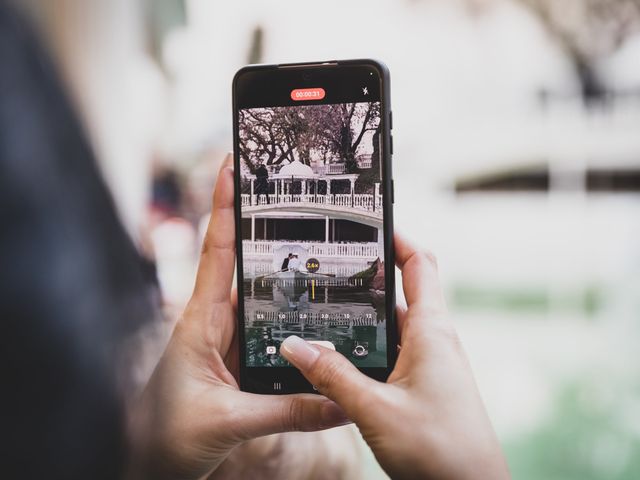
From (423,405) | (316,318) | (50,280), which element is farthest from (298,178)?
(50,280)

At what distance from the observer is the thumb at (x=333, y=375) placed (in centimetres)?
49

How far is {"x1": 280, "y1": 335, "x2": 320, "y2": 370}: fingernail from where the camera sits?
546 millimetres

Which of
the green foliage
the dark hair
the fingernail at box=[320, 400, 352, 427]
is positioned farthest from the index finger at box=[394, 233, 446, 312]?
the green foliage

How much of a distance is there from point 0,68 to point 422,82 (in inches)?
61.7

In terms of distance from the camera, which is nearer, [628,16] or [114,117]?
[114,117]

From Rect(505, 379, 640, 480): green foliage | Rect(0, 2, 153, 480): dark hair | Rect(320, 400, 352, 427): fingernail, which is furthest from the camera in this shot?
Rect(505, 379, 640, 480): green foliage

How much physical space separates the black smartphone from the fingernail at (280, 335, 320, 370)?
0.17 ft

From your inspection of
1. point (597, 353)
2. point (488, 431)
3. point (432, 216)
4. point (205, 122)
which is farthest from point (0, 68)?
point (597, 353)

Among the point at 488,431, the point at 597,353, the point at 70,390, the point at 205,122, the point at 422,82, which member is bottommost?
the point at 597,353

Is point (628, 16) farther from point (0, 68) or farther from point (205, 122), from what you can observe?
point (0, 68)

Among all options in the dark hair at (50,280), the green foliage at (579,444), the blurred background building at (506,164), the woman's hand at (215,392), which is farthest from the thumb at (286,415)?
the green foliage at (579,444)

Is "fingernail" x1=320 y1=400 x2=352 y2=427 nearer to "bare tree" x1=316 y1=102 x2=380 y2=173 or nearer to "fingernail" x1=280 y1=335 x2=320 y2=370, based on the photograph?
"fingernail" x1=280 y1=335 x2=320 y2=370

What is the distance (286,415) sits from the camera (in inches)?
22.7

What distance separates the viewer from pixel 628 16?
1.61 metres
